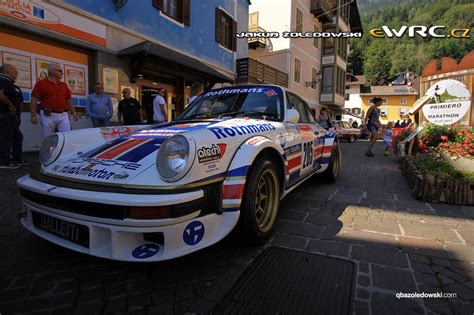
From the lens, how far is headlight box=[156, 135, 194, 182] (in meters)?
1.76

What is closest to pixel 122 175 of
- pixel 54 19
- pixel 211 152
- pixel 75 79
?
pixel 211 152

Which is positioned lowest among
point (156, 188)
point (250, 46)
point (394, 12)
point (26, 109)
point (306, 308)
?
point (306, 308)

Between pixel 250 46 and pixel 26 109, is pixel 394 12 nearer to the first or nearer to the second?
pixel 250 46

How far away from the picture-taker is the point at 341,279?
192 cm

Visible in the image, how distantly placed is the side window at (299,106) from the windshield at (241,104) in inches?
11.1

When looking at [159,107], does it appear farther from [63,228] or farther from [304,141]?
[63,228]

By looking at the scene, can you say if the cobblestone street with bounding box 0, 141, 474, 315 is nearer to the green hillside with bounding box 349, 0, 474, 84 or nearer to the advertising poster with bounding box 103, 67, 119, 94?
the advertising poster with bounding box 103, 67, 119, 94

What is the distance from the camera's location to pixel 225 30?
41.0 feet

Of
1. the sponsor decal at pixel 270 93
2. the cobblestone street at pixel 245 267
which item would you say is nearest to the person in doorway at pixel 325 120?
the sponsor decal at pixel 270 93

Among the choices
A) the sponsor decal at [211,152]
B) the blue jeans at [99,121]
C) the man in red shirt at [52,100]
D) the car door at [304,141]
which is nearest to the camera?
the sponsor decal at [211,152]

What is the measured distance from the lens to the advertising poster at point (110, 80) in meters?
7.47

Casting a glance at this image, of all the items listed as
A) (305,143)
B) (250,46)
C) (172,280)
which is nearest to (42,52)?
(305,143)

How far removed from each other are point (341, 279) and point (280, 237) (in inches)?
28.9

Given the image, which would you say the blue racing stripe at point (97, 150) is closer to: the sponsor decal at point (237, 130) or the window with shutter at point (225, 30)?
the sponsor decal at point (237, 130)
